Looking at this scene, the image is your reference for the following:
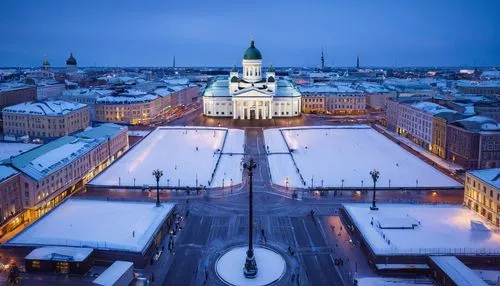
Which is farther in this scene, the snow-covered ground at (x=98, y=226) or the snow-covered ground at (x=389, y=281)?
the snow-covered ground at (x=98, y=226)

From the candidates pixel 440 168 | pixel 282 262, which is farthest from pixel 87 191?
pixel 440 168

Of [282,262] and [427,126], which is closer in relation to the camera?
[282,262]

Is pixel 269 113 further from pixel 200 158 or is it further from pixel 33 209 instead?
pixel 33 209

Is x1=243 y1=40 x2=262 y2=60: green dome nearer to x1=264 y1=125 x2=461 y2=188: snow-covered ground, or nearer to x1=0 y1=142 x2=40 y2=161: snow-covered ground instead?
x1=264 y1=125 x2=461 y2=188: snow-covered ground

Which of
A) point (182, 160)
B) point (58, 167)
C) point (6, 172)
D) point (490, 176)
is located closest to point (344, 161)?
point (182, 160)

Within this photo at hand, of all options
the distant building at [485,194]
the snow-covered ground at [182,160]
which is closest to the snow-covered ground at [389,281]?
the distant building at [485,194]

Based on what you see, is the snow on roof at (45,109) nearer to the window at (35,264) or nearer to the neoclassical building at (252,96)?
the neoclassical building at (252,96)
